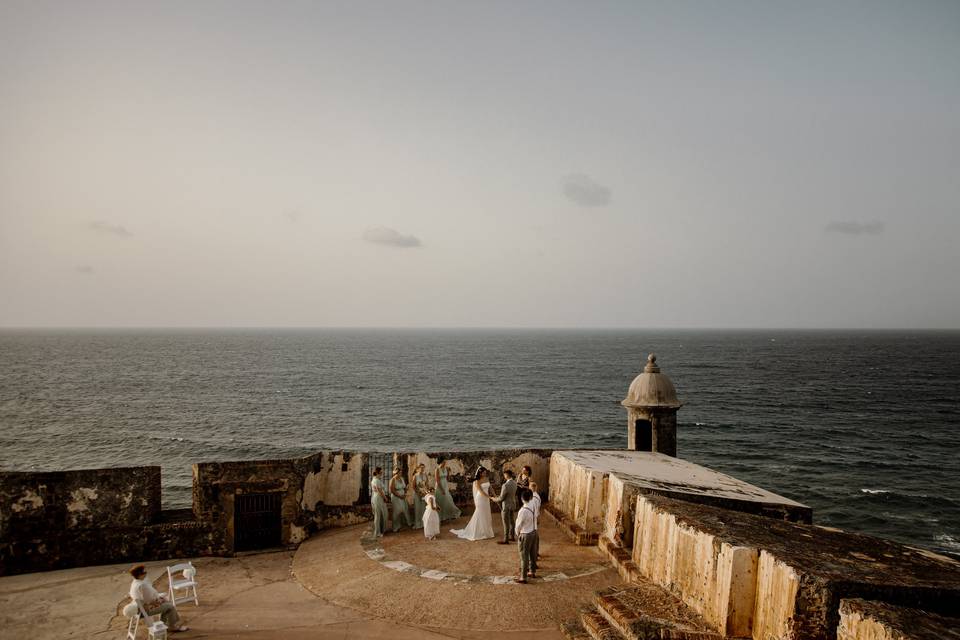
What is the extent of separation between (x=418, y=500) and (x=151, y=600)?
21.0 ft

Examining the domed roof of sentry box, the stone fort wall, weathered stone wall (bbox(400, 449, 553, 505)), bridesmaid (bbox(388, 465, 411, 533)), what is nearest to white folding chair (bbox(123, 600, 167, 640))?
the stone fort wall

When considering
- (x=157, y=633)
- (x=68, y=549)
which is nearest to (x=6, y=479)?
(x=68, y=549)

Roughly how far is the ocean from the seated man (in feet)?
103

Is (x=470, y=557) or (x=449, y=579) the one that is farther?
(x=470, y=557)

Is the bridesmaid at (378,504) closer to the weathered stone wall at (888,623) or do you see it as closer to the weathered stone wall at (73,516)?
the weathered stone wall at (73,516)

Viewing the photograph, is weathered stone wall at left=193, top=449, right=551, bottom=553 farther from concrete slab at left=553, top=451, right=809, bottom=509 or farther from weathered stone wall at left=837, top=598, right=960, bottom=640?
weathered stone wall at left=837, top=598, right=960, bottom=640

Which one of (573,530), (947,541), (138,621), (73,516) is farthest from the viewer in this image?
(947,541)

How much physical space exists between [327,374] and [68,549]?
337 ft

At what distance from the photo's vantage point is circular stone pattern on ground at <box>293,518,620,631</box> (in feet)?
33.5

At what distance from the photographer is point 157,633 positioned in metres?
9.47

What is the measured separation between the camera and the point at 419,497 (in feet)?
49.2

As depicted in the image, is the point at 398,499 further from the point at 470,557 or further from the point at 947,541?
the point at 947,541

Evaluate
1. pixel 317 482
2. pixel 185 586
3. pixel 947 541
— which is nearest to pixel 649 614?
pixel 185 586

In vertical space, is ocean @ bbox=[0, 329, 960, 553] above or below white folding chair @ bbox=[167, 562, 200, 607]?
below
